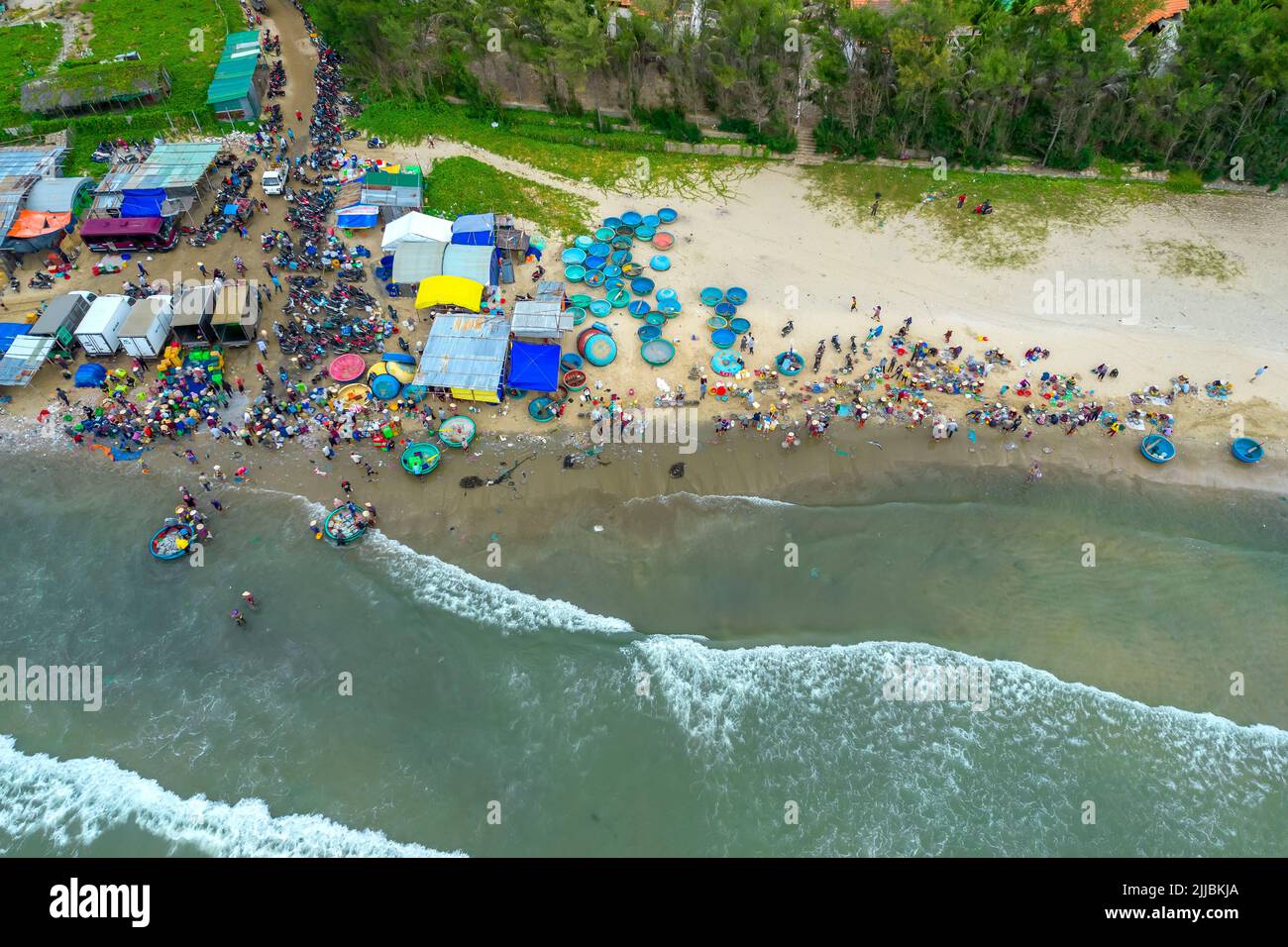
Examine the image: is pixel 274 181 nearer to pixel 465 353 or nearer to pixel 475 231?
pixel 475 231

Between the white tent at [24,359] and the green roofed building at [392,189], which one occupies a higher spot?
the green roofed building at [392,189]

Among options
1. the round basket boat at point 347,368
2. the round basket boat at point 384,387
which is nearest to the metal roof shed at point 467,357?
the round basket boat at point 384,387

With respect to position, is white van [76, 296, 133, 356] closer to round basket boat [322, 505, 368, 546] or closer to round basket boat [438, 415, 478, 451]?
round basket boat [322, 505, 368, 546]

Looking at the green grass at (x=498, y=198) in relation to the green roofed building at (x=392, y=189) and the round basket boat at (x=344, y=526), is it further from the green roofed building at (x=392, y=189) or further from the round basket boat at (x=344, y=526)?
the round basket boat at (x=344, y=526)

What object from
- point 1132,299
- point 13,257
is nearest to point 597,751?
point 1132,299

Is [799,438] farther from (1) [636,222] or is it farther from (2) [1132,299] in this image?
Result: (2) [1132,299]
